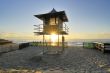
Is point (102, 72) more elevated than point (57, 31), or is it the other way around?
point (57, 31)

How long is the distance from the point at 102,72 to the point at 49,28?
17.9 meters

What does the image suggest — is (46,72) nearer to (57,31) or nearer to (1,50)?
(57,31)

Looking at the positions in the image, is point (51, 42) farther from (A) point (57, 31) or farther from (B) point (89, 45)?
(A) point (57, 31)

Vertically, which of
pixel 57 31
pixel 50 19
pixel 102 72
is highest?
pixel 50 19

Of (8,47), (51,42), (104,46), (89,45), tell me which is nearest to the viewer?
(104,46)

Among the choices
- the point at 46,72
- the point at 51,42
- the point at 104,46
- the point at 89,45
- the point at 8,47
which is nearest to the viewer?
the point at 46,72

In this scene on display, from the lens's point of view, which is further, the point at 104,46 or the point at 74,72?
the point at 104,46

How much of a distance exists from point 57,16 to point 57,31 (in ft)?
8.60

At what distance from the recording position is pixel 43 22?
105ft

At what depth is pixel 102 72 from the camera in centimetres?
1447

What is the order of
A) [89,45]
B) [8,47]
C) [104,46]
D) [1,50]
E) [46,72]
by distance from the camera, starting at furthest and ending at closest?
[89,45]
[8,47]
[1,50]
[104,46]
[46,72]

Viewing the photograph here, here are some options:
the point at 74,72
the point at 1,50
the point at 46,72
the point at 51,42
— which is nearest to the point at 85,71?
the point at 74,72

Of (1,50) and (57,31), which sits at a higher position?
(57,31)

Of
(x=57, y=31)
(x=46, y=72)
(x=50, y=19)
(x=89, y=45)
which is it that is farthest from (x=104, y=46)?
(x=46, y=72)
